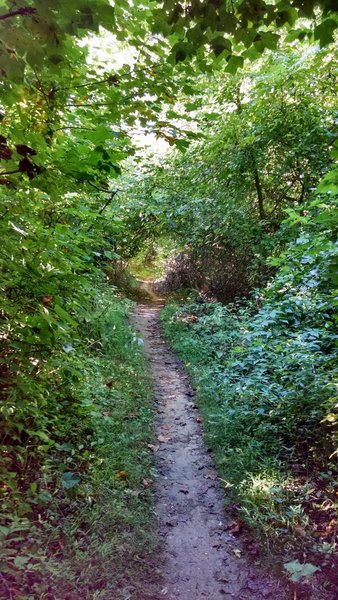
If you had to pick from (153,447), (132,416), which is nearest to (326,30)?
(153,447)

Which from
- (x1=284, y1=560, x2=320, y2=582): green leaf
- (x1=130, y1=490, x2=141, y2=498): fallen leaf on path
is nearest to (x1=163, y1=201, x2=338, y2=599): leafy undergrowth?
(x1=284, y1=560, x2=320, y2=582): green leaf

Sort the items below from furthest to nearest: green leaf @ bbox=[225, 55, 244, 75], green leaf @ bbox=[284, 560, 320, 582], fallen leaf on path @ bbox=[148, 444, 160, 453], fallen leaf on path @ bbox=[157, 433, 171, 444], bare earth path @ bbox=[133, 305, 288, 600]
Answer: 1. fallen leaf on path @ bbox=[157, 433, 171, 444]
2. fallen leaf on path @ bbox=[148, 444, 160, 453]
3. bare earth path @ bbox=[133, 305, 288, 600]
4. green leaf @ bbox=[284, 560, 320, 582]
5. green leaf @ bbox=[225, 55, 244, 75]

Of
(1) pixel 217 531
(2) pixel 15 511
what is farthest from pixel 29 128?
(1) pixel 217 531

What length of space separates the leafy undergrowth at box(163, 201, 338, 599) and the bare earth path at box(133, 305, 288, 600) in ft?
0.58

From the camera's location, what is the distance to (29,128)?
2.88m

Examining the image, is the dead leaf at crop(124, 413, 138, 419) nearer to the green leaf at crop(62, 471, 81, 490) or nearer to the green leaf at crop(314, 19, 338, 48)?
the green leaf at crop(62, 471, 81, 490)

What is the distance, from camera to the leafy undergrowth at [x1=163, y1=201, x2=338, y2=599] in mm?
3223

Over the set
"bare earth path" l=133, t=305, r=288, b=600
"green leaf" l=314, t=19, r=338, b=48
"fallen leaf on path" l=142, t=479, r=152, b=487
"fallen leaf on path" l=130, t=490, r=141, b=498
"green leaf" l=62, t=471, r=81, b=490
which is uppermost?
"green leaf" l=314, t=19, r=338, b=48

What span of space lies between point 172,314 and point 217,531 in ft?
25.2

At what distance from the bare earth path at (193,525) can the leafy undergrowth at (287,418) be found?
0.18 m

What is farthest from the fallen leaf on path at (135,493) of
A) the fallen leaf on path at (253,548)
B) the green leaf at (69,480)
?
the fallen leaf on path at (253,548)

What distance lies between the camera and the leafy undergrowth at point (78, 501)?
8.57ft

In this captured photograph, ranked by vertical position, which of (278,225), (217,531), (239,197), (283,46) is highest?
(283,46)

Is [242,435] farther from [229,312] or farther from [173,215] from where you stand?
[173,215]
